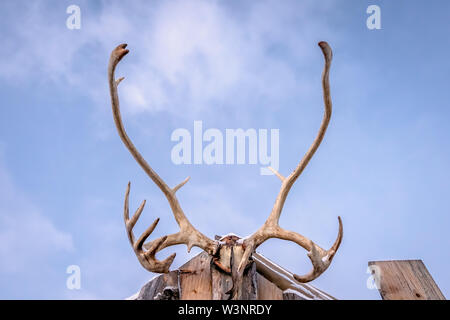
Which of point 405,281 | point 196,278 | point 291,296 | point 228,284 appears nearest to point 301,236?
point 291,296

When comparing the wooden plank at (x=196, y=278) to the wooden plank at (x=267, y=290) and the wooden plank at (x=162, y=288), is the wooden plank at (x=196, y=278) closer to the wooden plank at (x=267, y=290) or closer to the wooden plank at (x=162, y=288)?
the wooden plank at (x=162, y=288)

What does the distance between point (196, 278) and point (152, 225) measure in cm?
61

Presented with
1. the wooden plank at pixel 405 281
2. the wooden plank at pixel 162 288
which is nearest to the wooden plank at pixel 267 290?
the wooden plank at pixel 162 288

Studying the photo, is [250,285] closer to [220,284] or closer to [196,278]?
[220,284]

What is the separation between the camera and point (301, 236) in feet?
11.1

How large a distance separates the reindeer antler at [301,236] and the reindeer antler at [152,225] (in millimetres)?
299

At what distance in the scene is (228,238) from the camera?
3.43 metres

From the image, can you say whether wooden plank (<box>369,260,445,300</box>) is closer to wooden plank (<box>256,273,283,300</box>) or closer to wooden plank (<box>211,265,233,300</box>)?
wooden plank (<box>256,273,283,300</box>)

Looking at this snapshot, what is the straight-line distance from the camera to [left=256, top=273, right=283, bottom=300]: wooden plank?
134 inches

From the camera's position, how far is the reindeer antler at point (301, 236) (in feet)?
10.5
